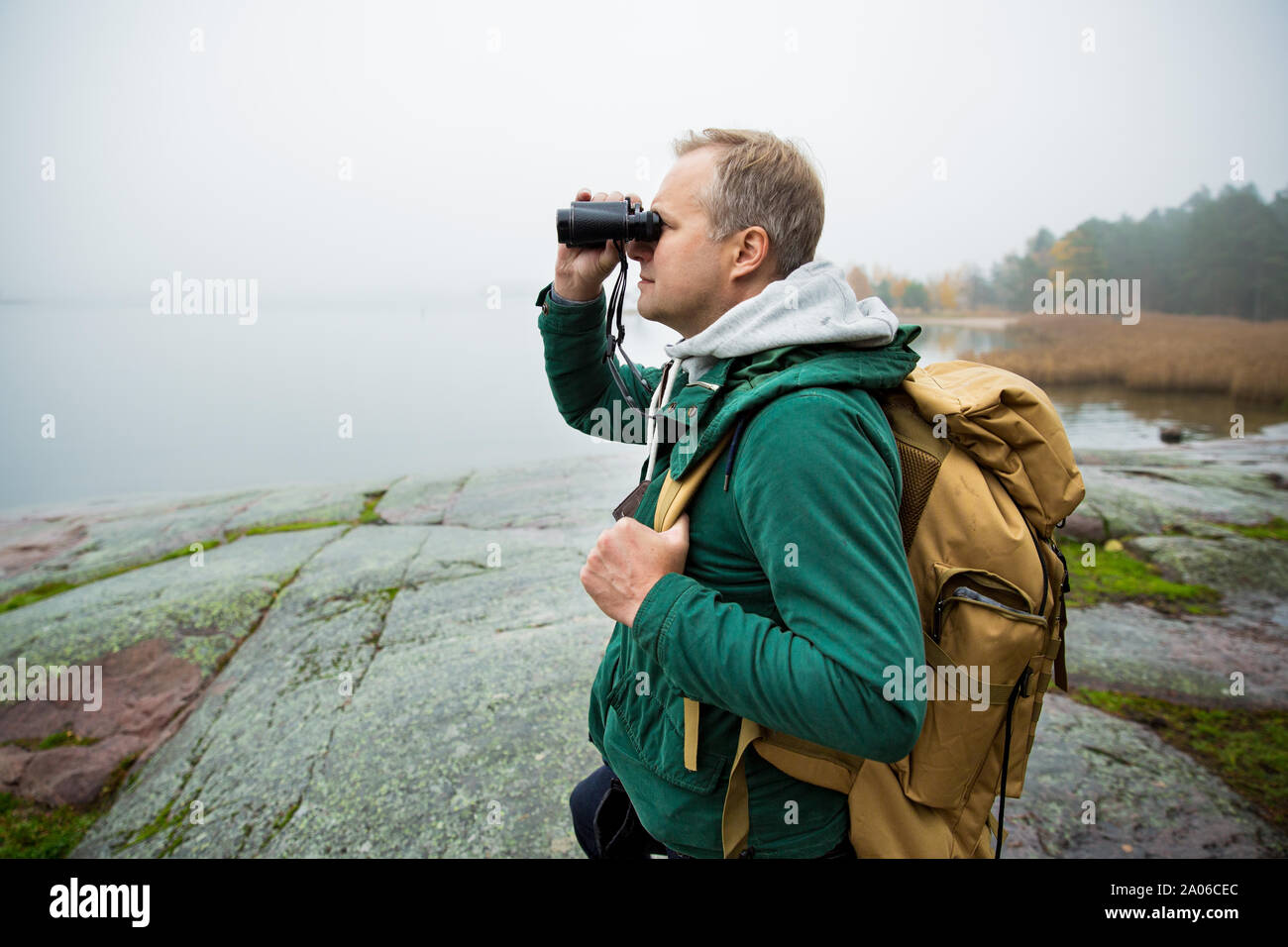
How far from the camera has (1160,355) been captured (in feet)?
107

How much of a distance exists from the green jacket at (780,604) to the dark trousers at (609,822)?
1.18ft

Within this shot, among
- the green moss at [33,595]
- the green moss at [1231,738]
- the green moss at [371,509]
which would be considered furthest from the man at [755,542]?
the green moss at [33,595]

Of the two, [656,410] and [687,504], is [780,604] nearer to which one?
[687,504]

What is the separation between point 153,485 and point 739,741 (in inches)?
940

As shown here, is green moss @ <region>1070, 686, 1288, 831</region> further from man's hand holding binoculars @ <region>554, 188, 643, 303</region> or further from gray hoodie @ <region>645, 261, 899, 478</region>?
man's hand holding binoculars @ <region>554, 188, 643, 303</region>

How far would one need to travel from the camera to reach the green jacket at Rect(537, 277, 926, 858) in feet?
4.12

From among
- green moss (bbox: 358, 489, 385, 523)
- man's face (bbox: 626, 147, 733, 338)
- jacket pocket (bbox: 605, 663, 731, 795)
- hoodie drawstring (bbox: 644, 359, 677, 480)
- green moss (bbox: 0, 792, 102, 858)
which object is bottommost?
green moss (bbox: 0, 792, 102, 858)

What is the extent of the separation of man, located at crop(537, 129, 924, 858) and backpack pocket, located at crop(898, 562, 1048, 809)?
0.24 metres

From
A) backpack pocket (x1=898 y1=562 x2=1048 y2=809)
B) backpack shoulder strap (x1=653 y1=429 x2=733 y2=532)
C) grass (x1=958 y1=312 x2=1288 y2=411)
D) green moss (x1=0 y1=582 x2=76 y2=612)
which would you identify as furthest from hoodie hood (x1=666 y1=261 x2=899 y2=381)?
grass (x1=958 y1=312 x2=1288 y2=411)

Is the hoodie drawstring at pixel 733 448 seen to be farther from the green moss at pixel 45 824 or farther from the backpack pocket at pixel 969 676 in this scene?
the green moss at pixel 45 824

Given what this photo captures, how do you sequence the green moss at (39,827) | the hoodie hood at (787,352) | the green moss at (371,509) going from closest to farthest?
the hoodie hood at (787,352) < the green moss at (39,827) < the green moss at (371,509)

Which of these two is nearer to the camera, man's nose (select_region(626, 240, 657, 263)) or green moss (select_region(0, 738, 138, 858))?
man's nose (select_region(626, 240, 657, 263))

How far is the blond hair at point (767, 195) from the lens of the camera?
5.70ft
